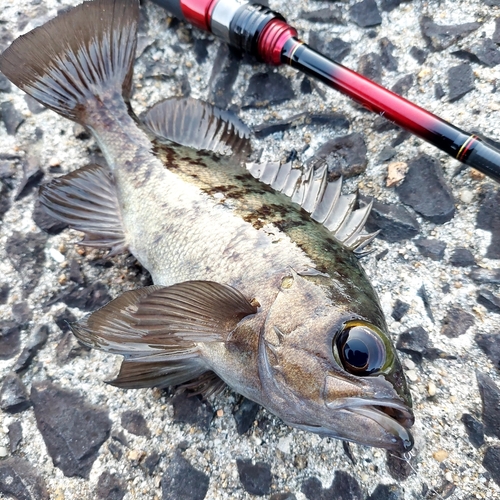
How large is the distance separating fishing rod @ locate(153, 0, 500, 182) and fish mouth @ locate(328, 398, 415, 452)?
1.22 metres

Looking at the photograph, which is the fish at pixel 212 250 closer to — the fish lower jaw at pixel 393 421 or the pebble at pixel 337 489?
the fish lower jaw at pixel 393 421

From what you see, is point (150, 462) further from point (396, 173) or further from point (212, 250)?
point (396, 173)

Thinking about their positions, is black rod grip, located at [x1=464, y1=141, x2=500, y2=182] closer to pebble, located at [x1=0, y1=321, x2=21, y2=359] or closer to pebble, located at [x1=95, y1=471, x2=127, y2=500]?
pebble, located at [x1=95, y1=471, x2=127, y2=500]

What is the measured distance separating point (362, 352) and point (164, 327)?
0.75 metres

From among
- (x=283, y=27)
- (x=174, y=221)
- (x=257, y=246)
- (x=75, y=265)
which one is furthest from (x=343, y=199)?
(x=75, y=265)

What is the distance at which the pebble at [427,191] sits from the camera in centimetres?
230

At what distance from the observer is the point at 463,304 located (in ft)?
7.11

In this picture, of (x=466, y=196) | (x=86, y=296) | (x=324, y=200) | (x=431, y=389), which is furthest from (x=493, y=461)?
(x=86, y=296)

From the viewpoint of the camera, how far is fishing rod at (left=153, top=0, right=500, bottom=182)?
2027 mm

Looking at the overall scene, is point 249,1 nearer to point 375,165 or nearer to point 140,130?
point 140,130

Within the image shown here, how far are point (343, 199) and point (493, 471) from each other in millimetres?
1365

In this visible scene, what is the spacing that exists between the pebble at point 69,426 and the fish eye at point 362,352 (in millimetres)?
1263

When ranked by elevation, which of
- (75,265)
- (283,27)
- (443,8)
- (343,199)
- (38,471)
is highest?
(443,8)

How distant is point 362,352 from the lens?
55.9 inches
